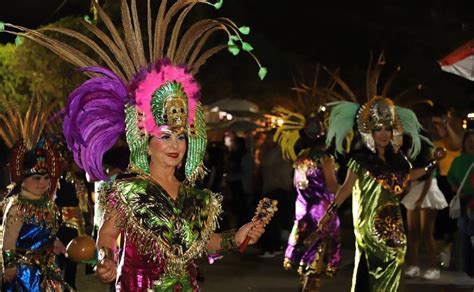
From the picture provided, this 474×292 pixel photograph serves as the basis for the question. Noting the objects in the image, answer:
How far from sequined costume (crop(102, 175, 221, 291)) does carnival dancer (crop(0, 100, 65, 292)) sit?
2.08m

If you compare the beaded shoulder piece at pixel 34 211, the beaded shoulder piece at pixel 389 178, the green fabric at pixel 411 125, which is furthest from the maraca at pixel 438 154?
the beaded shoulder piece at pixel 34 211

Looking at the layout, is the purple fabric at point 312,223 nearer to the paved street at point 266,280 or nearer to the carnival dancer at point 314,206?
the carnival dancer at point 314,206

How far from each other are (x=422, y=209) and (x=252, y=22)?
22697 millimetres

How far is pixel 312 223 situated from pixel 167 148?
5766 millimetres

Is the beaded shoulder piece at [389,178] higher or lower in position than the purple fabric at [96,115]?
lower

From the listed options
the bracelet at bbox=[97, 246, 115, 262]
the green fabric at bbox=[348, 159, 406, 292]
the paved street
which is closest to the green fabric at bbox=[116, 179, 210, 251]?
the bracelet at bbox=[97, 246, 115, 262]

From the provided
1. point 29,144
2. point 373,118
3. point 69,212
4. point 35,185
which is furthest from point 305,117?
point 35,185

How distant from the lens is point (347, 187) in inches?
337

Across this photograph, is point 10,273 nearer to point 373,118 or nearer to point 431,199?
point 373,118

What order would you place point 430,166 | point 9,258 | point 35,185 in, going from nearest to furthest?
1. point 9,258
2. point 35,185
3. point 430,166

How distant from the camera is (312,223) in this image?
10.9 metres

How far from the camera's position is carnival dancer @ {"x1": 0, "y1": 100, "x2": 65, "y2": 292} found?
7215 mm

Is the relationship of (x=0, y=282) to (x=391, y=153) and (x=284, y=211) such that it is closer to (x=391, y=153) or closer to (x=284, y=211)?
(x=391, y=153)

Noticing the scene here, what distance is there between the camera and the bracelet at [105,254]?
508 cm
